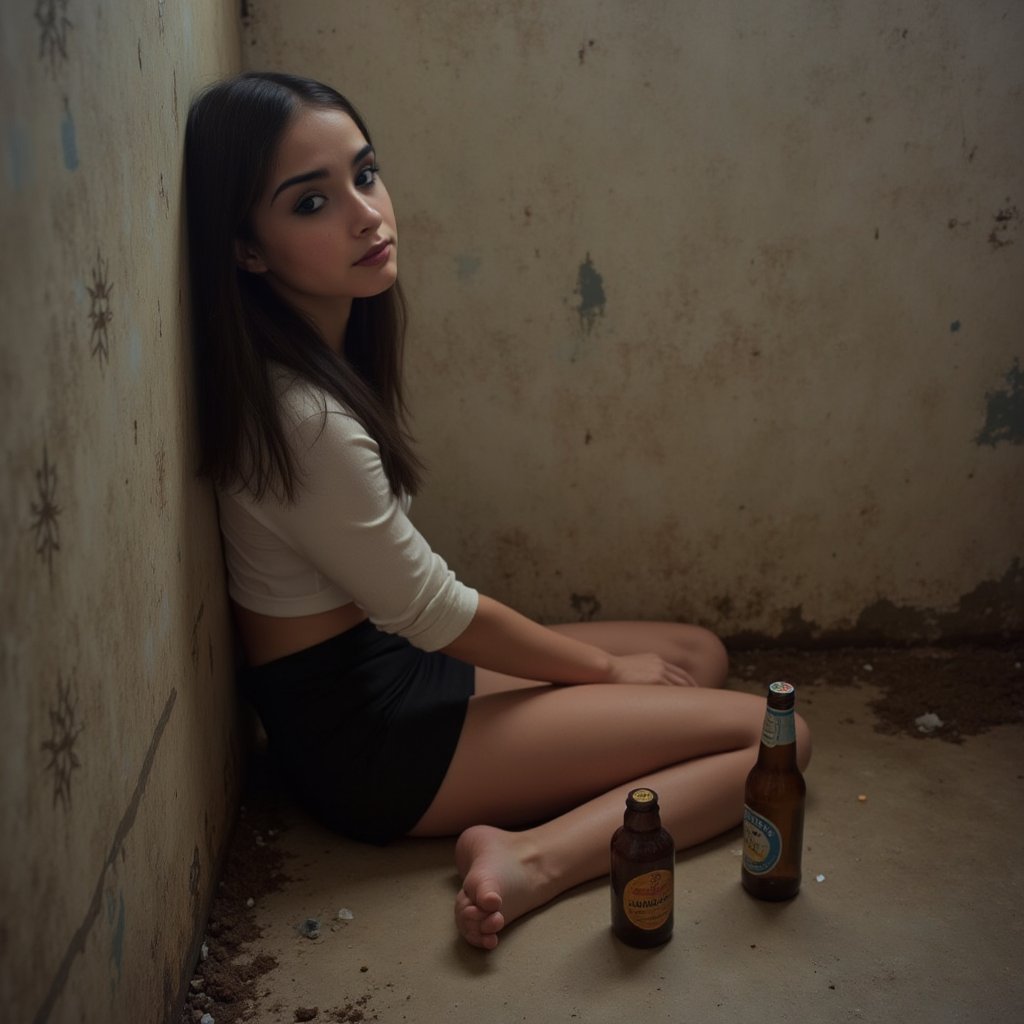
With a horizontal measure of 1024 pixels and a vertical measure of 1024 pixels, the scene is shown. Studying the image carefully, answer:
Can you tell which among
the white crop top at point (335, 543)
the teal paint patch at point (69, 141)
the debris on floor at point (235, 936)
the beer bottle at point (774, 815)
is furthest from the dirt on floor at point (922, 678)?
the teal paint patch at point (69, 141)

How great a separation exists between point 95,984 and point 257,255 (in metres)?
0.94

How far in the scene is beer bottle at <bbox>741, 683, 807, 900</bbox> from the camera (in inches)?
58.4

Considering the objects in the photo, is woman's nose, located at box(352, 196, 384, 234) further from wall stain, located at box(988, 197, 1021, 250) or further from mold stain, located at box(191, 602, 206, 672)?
wall stain, located at box(988, 197, 1021, 250)

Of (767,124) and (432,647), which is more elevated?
(767,124)

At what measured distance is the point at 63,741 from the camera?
35.7 inches

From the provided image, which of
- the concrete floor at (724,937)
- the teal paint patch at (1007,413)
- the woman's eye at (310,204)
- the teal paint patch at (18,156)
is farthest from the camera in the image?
the teal paint patch at (1007,413)

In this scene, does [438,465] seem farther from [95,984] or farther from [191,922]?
[95,984]

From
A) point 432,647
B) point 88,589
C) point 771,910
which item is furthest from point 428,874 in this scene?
point 88,589

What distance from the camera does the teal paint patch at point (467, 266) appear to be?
2070mm

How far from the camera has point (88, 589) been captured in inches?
38.5

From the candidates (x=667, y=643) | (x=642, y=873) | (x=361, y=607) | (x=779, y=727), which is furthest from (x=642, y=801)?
(x=667, y=643)

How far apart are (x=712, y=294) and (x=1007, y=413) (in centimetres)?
66

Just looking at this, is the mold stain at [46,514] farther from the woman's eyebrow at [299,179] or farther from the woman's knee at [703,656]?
the woman's knee at [703,656]

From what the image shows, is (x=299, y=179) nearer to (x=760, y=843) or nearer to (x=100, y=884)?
(x=100, y=884)
